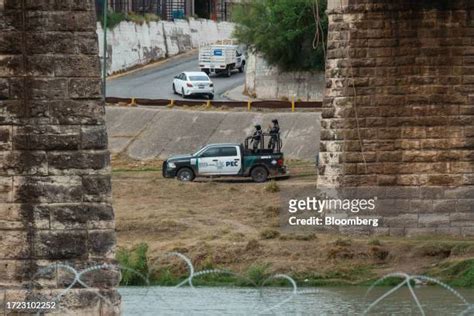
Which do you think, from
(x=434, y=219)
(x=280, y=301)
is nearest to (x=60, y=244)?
(x=280, y=301)

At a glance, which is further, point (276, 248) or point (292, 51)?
point (292, 51)

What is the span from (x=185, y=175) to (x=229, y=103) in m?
16.3

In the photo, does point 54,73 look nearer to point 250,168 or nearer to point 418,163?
point 418,163

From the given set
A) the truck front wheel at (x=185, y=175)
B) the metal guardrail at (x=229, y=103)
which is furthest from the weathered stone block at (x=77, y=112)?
→ the metal guardrail at (x=229, y=103)

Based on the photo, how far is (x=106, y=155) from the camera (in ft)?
49.9

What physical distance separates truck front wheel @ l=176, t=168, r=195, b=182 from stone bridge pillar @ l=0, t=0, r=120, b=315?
88.1 feet

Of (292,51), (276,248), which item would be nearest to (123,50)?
(292,51)

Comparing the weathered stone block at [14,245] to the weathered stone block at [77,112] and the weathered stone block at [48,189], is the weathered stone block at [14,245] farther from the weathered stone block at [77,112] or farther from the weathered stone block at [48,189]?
the weathered stone block at [77,112]

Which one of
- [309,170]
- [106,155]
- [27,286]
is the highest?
[106,155]

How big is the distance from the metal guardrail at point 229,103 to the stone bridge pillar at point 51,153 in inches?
1531

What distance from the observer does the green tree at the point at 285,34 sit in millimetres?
62562

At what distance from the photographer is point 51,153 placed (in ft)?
49.7

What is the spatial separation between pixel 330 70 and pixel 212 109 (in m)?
27.6

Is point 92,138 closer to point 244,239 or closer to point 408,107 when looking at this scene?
point 408,107
